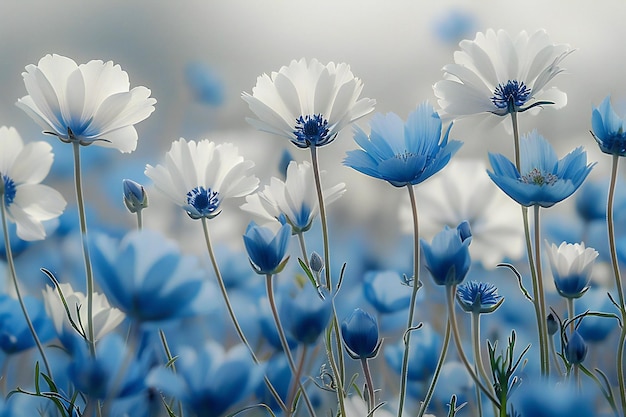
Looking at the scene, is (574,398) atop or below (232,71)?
below

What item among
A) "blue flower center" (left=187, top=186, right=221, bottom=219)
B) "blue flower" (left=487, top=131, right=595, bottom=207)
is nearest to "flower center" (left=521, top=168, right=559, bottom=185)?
"blue flower" (left=487, top=131, right=595, bottom=207)

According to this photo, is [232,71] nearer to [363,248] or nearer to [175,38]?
[175,38]

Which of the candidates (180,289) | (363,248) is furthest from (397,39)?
(180,289)

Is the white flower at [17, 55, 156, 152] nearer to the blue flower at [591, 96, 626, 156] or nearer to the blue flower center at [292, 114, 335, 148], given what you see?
the blue flower center at [292, 114, 335, 148]

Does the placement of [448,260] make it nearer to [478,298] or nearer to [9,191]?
[478,298]

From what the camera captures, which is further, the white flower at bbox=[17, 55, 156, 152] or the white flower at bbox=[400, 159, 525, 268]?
the white flower at bbox=[400, 159, 525, 268]

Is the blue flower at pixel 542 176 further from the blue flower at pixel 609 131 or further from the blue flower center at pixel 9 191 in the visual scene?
the blue flower center at pixel 9 191

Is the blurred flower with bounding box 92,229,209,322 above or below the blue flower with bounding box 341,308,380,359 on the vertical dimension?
above
